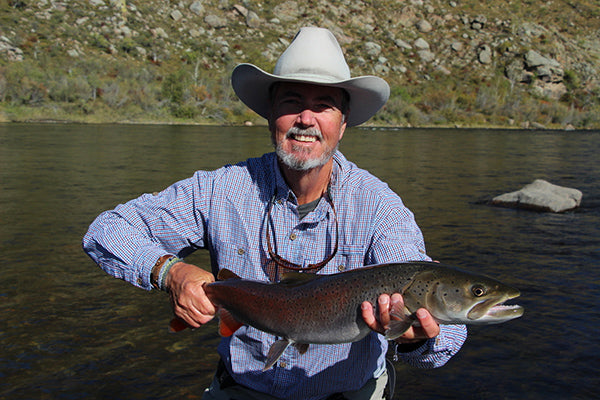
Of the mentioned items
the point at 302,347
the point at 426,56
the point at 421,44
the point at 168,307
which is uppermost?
the point at 421,44

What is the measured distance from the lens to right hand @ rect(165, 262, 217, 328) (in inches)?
93.6

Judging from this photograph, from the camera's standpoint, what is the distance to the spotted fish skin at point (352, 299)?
207 centimetres

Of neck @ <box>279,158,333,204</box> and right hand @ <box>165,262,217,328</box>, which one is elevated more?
neck @ <box>279,158,333,204</box>

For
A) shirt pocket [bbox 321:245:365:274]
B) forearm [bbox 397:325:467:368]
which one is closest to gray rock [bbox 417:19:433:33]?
shirt pocket [bbox 321:245:365:274]

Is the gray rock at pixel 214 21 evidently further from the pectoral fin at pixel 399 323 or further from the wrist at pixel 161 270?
the pectoral fin at pixel 399 323

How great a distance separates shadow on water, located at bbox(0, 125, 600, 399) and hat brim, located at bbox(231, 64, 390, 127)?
303cm

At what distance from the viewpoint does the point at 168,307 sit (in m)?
6.91

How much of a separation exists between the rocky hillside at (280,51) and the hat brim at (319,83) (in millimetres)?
46119

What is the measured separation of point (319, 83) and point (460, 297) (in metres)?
1.17

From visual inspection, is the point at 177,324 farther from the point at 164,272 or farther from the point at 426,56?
the point at 426,56

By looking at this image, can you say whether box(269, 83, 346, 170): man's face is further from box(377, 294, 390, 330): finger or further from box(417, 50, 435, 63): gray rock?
box(417, 50, 435, 63): gray rock

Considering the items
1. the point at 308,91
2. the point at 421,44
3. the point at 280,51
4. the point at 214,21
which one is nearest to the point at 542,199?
the point at 308,91

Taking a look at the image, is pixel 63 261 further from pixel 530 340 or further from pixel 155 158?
pixel 155 158

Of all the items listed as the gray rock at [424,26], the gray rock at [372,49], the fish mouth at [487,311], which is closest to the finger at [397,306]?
the fish mouth at [487,311]
